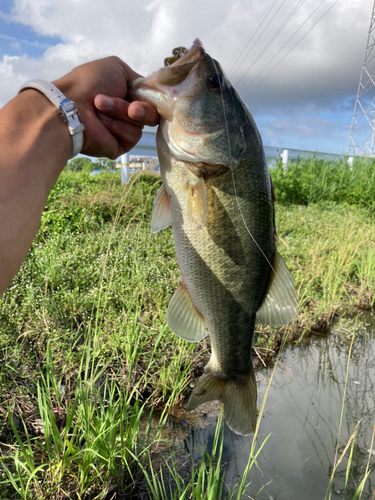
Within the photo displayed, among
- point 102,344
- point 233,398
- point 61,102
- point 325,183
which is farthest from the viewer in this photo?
point 325,183

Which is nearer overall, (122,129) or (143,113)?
(143,113)

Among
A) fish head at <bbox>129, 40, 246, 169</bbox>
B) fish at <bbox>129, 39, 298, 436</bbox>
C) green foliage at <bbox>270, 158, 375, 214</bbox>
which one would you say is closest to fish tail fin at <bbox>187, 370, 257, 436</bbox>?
fish at <bbox>129, 39, 298, 436</bbox>

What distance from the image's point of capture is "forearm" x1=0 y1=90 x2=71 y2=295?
117cm

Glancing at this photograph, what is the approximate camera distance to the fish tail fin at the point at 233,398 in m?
1.73

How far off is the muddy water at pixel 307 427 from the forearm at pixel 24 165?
1.77 meters

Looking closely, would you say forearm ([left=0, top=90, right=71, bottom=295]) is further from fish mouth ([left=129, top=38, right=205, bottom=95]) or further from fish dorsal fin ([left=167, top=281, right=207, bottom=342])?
fish dorsal fin ([left=167, top=281, right=207, bottom=342])

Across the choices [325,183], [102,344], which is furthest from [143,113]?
[325,183]

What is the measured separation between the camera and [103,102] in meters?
1.47

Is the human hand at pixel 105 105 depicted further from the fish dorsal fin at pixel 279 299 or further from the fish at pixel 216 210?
the fish dorsal fin at pixel 279 299

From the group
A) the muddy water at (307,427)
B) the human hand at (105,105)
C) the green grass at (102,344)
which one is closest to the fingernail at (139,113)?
the human hand at (105,105)

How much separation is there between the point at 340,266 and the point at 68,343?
3.58 metres

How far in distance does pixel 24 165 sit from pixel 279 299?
1.09 meters

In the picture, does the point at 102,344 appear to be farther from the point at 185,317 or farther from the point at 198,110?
the point at 198,110

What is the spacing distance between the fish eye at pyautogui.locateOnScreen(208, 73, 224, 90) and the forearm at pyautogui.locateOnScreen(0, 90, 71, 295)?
0.55 meters
